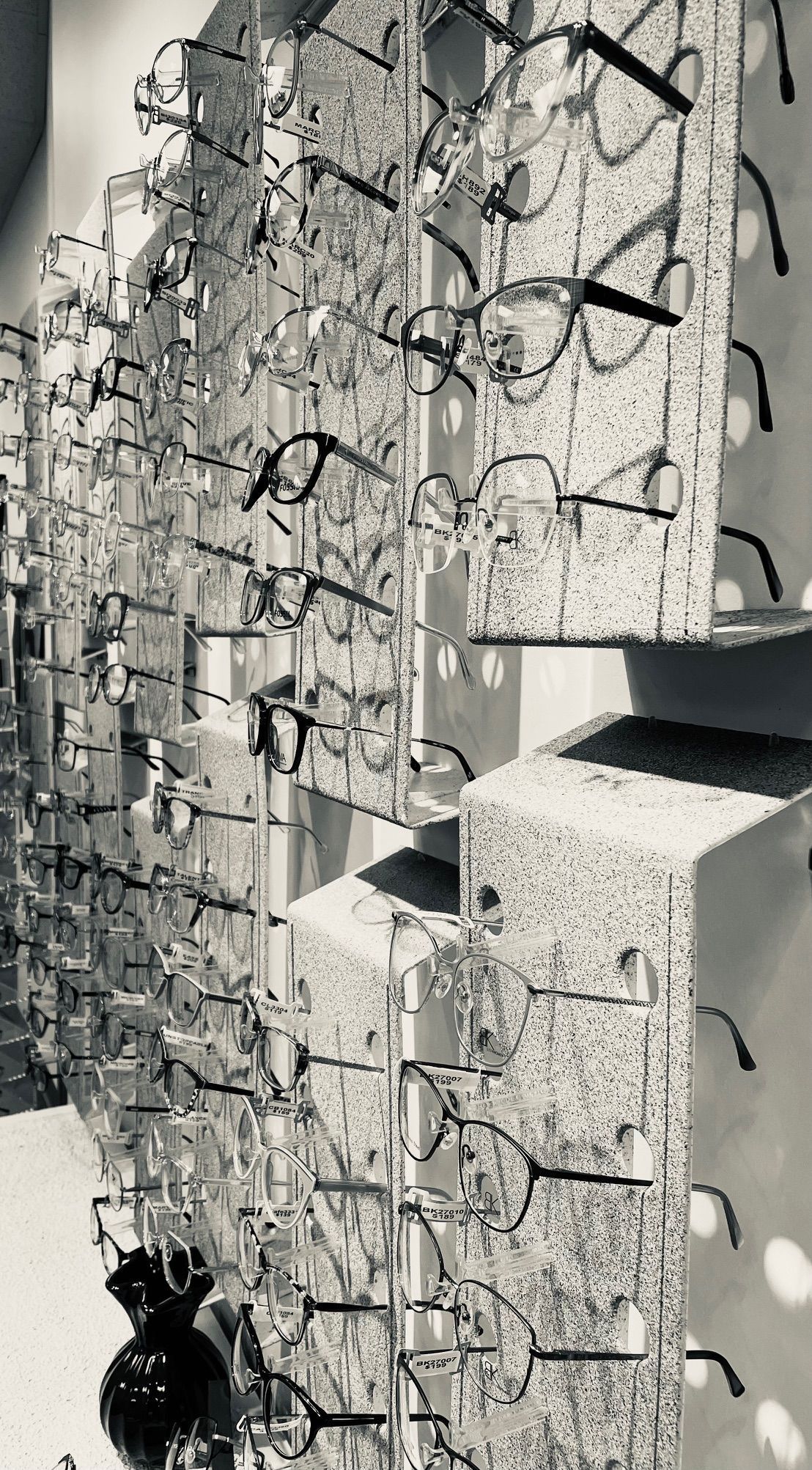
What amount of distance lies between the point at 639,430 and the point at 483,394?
14cm

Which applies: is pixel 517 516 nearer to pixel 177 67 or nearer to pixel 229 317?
pixel 229 317

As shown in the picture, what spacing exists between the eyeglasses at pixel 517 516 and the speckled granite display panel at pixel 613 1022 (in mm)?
111

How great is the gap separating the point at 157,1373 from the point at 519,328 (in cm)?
104

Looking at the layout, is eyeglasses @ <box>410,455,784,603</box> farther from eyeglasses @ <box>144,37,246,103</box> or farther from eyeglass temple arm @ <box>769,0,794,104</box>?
eyeglasses @ <box>144,37,246,103</box>

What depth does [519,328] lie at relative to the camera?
1.72ft

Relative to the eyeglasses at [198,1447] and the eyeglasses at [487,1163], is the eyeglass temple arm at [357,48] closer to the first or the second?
the eyeglasses at [487,1163]

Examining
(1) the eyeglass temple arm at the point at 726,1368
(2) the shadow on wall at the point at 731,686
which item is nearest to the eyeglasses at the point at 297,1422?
(1) the eyeglass temple arm at the point at 726,1368

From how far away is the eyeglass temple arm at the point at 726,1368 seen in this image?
0.60 metres

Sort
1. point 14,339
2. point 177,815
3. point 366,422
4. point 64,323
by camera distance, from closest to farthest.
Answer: point 366,422, point 177,815, point 64,323, point 14,339

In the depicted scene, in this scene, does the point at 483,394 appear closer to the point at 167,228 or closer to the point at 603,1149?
the point at 603,1149

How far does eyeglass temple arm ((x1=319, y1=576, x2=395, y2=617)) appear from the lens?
2.49 feet

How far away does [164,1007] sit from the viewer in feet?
4.14

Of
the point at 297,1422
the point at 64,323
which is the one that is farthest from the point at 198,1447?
the point at 64,323

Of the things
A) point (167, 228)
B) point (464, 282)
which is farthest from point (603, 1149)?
point (167, 228)
